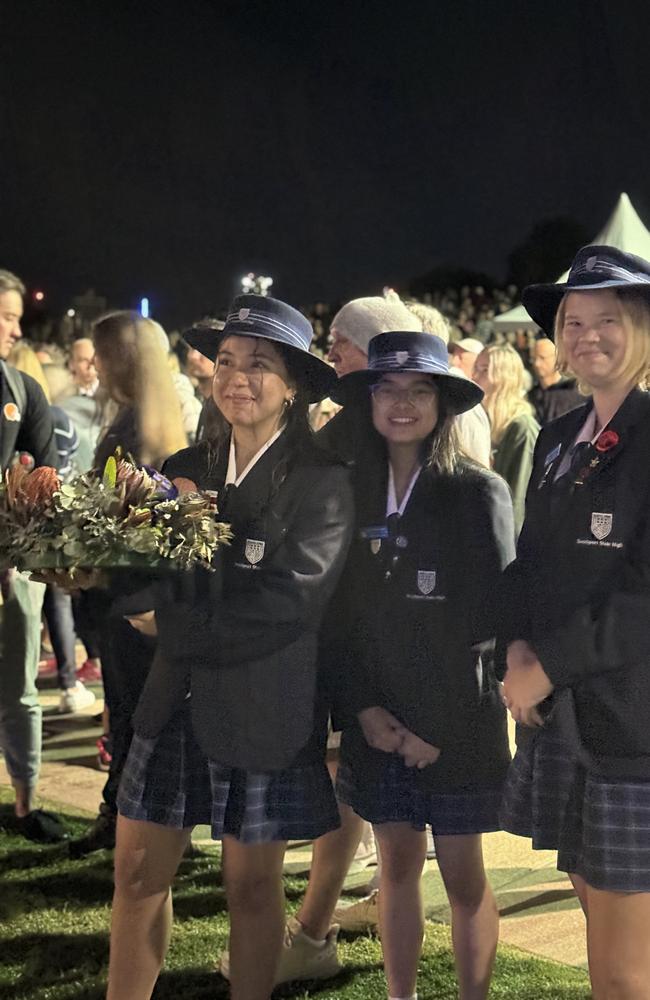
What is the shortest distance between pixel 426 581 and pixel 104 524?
884 mm

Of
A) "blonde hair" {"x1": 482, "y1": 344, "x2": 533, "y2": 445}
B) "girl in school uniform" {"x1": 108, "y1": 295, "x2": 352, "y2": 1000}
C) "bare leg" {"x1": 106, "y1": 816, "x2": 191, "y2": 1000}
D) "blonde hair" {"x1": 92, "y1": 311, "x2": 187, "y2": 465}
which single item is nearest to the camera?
"girl in school uniform" {"x1": 108, "y1": 295, "x2": 352, "y2": 1000}

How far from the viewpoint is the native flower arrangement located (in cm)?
249

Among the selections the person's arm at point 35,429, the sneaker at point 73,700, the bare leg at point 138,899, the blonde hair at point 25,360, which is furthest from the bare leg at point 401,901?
the sneaker at point 73,700

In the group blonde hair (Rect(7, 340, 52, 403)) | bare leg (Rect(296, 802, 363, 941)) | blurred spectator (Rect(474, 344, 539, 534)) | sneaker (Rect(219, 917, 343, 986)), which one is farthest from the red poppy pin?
blonde hair (Rect(7, 340, 52, 403))

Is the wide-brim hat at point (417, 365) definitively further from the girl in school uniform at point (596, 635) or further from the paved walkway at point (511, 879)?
the paved walkway at point (511, 879)

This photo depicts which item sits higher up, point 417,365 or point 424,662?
point 417,365

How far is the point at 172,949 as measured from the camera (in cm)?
377

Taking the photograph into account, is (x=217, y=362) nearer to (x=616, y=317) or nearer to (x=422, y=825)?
(x=616, y=317)

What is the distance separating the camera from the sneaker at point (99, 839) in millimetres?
4719

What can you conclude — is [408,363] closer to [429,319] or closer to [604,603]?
[429,319]

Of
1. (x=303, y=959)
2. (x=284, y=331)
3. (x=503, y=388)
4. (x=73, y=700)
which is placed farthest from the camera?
(x=73, y=700)

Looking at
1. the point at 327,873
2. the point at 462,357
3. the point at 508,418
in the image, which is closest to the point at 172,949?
the point at 327,873

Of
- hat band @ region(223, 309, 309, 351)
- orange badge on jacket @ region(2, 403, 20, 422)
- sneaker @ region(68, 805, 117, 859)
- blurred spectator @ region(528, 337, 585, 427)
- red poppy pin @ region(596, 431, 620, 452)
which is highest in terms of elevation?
blurred spectator @ region(528, 337, 585, 427)

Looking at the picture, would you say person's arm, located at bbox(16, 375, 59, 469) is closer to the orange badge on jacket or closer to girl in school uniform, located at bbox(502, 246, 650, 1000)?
the orange badge on jacket
